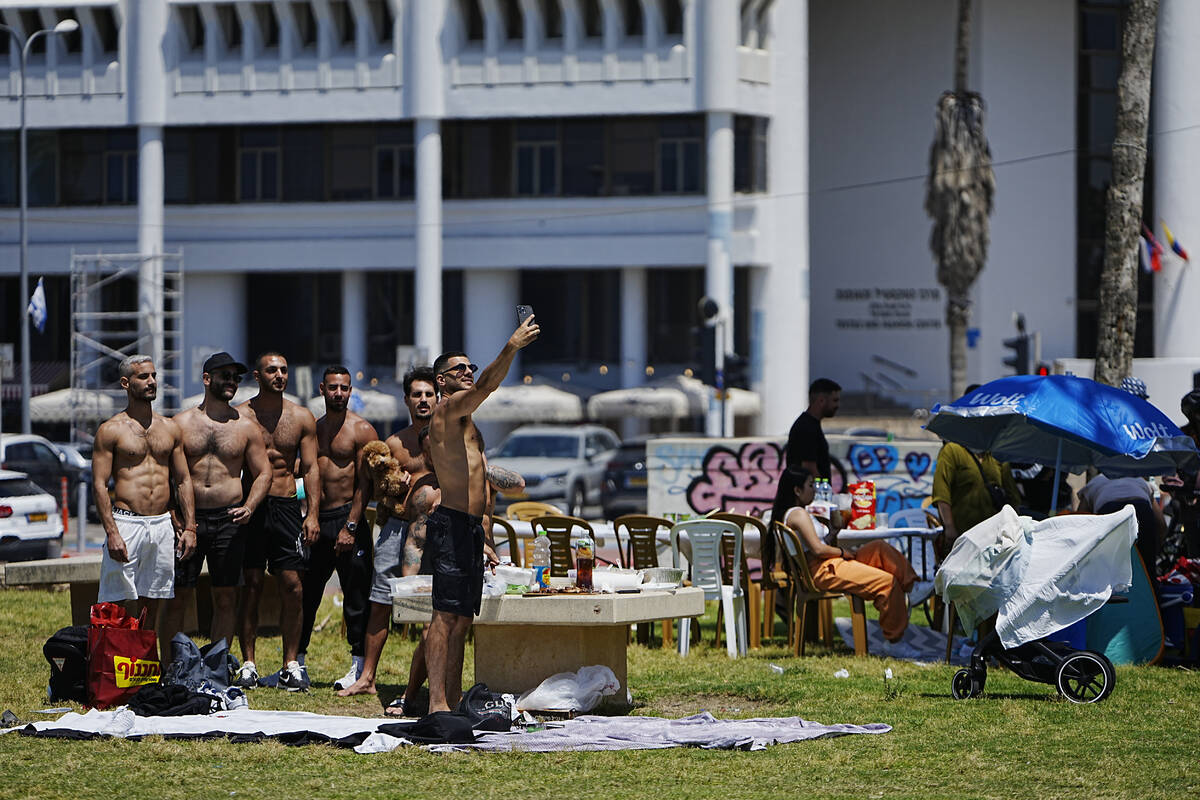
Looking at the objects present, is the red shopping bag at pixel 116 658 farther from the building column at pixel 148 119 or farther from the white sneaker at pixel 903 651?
the building column at pixel 148 119

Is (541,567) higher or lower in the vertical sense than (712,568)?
higher

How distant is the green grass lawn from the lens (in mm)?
7594

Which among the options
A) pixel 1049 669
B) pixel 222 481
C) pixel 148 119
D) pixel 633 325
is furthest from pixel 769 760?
pixel 148 119

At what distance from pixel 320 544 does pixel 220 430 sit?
977 mm

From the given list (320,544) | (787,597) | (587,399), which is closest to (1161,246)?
(587,399)

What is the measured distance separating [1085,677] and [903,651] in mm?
2596

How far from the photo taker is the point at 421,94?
41656 mm

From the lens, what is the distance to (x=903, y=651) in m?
12.6

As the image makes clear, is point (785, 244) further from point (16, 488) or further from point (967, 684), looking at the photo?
point (967, 684)

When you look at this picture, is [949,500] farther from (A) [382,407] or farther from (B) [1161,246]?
(B) [1161,246]

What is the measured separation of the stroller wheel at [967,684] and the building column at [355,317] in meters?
34.4

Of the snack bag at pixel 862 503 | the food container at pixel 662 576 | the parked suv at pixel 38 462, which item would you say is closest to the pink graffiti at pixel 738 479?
the snack bag at pixel 862 503

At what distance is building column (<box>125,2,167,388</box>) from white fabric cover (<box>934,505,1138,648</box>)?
34474mm

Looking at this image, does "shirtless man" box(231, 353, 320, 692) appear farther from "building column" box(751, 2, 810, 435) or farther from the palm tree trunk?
"building column" box(751, 2, 810, 435)
